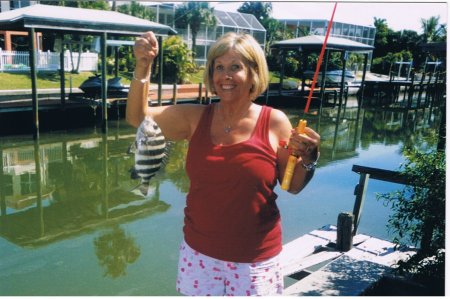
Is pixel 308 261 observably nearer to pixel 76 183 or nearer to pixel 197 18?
pixel 76 183

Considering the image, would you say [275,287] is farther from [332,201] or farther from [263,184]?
[332,201]

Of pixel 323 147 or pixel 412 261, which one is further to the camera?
pixel 323 147

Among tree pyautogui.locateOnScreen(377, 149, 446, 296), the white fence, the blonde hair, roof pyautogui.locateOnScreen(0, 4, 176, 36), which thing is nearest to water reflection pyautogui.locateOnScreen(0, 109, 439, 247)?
tree pyautogui.locateOnScreen(377, 149, 446, 296)

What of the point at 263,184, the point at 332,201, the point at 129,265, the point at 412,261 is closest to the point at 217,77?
the point at 263,184

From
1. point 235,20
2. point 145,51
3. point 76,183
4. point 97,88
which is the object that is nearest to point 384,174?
point 145,51

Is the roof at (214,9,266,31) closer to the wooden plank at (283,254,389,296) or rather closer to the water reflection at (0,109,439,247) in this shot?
the water reflection at (0,109,439,247)

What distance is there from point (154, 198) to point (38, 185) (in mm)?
2494

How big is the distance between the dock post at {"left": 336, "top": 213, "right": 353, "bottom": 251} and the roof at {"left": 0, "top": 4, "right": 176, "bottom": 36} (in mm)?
9876

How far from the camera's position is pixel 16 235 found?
595cm

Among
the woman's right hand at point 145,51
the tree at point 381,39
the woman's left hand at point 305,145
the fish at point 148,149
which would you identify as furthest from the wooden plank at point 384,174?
the tree at point 381,39

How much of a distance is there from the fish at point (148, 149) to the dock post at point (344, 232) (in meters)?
2.96

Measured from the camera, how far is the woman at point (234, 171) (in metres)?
1.86

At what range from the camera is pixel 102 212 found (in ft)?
22.5

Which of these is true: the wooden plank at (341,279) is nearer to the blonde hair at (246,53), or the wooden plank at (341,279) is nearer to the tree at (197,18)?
the blonde hair at (246,53)
